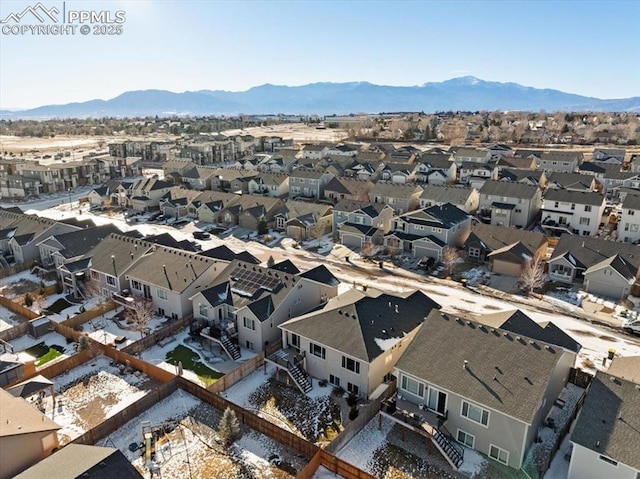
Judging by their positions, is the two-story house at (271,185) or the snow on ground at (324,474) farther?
the two-story house at (271,185)

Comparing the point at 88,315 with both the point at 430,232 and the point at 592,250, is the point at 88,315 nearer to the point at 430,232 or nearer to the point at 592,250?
the point at 430,232

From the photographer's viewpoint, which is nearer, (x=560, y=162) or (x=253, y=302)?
(x=253, y=302)

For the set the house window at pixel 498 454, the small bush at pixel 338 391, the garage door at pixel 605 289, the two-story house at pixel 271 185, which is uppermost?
the two-story house at pixel 271 185

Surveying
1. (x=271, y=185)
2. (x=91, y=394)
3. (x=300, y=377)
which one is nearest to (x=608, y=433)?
(x=300, y=377)

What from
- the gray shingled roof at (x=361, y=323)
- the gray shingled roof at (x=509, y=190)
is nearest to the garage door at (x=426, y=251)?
the gray shingled roof at (x=509, y=190)

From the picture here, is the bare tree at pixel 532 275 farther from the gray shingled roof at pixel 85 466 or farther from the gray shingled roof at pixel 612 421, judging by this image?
the gray shingled roof at pixel 85 466

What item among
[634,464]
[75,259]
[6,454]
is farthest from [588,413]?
[75,259]

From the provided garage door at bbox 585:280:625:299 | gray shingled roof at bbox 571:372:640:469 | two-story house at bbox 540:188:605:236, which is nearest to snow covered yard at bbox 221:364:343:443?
gray shingled roof at bbox 571:372:640:469
